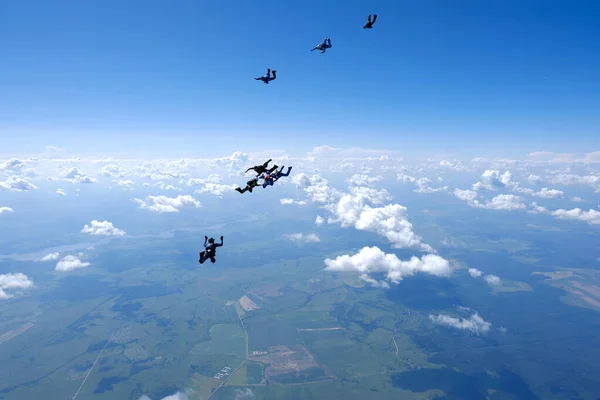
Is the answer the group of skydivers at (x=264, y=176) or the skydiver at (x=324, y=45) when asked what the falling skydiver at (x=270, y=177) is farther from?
the skydiver at (x=324, y=45)

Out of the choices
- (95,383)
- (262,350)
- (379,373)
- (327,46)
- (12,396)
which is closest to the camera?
(327,46)

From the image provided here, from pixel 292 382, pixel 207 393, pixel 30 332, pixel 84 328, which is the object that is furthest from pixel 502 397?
pixel 30 332

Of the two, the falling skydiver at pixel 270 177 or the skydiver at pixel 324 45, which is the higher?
the skydiver at pixel 324 45

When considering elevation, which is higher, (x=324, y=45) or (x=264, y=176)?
(x=324, y=45)

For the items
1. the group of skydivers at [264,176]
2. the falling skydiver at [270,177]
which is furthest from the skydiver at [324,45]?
the falling skydiver at [270,177]

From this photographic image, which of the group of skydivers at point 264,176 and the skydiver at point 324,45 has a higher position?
the skydiver at point 324,45

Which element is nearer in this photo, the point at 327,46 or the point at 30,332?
the point at 327,46

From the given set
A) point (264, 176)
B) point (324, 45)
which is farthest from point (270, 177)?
point (324, 45)

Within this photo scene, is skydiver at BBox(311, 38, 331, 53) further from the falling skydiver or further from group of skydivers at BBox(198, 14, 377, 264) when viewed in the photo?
the falling skydiver

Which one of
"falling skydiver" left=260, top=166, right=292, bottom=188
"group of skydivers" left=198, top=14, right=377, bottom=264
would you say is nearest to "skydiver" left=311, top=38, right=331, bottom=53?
"group of skydivers" left=198, top=14, right=377, bottom=264

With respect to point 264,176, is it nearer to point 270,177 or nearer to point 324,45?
point 270,177

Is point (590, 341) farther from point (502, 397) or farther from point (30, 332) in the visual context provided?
point (30, 332)
